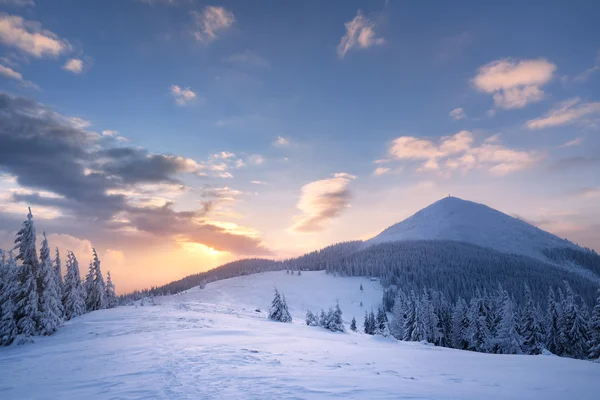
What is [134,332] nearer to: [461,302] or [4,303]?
[4,303]

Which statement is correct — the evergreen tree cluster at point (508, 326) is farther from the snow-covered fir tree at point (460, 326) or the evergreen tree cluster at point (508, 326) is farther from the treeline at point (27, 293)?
the treeline at point (27, 293)

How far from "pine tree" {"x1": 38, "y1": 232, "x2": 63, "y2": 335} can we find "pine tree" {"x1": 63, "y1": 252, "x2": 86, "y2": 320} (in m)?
14.8

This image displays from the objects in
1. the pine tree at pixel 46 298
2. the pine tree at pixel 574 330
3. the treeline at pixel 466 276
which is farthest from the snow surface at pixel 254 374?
the treeline at pixel 466 276

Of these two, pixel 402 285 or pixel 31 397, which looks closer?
pixel 31 397

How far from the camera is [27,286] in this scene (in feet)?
96.3

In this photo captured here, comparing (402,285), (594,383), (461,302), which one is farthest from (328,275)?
(594,383)

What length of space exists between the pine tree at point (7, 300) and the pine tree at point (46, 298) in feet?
6.60

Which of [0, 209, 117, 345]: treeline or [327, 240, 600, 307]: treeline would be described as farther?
[327, 240, 600, 307]: treeline

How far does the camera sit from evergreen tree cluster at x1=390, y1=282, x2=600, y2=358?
162 ft

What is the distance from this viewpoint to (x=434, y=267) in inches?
7121

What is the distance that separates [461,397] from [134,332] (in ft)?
86.9

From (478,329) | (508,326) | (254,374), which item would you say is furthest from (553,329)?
(254,374)

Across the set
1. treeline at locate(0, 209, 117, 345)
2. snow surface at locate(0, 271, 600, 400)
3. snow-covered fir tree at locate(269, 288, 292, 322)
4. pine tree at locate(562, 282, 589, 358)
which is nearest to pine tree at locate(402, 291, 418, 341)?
pine tree at locate(562, 282, 589, 358)

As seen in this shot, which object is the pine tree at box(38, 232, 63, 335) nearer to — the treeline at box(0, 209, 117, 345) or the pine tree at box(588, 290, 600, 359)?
the treeline at box(0, 209, 117, 345)
